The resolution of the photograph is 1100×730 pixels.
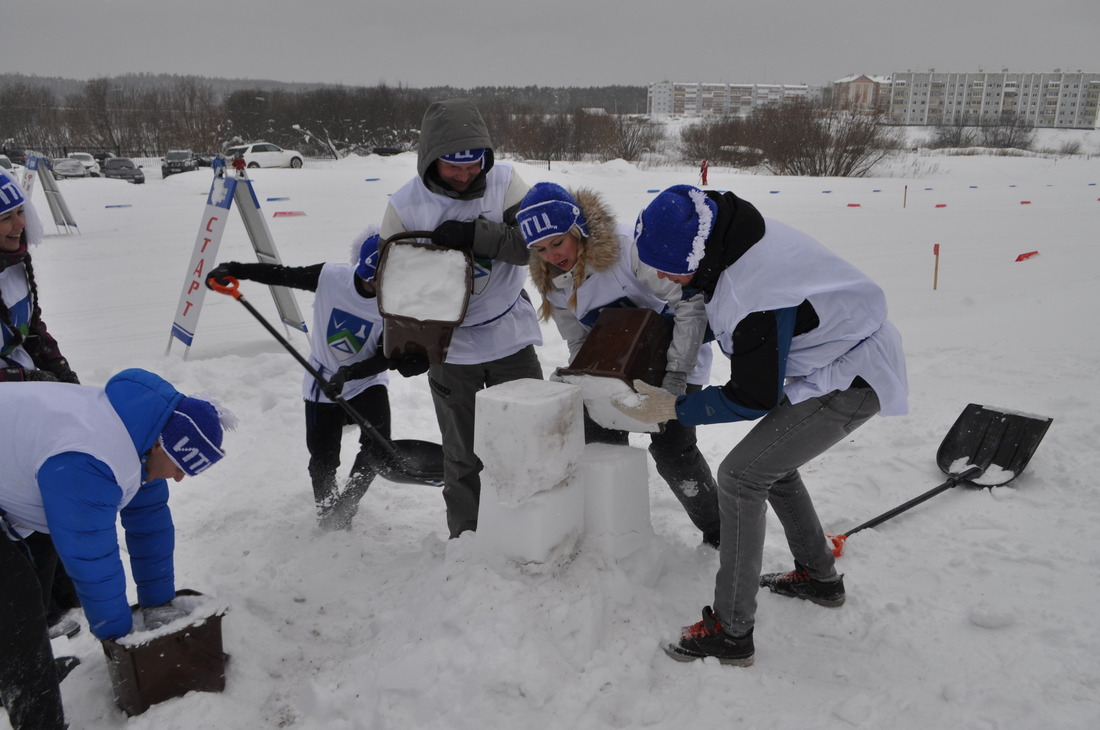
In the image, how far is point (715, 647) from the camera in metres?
2.25

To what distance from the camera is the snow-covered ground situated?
2080 mm

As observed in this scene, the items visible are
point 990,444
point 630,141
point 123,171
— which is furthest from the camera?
point 630,141

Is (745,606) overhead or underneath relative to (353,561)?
overhead

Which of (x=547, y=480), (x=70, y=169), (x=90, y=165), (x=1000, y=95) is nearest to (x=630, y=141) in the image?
(x=90, y=165)

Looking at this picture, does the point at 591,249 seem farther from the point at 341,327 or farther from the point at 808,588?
the point at 808,588

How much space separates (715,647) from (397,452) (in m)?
1.67

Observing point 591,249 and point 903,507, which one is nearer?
point 591,249

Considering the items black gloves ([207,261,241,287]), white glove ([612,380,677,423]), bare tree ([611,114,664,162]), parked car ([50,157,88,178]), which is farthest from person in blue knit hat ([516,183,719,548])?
bare tree ([611,114,664,162])

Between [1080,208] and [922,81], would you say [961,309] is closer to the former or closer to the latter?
[1080,208]

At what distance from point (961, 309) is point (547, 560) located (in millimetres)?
5666

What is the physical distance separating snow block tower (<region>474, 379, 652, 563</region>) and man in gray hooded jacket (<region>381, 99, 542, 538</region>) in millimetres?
380

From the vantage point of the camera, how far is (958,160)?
28328mm

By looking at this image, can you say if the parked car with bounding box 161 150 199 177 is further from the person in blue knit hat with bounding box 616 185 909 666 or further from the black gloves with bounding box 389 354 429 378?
the person in blue knit hat with bounding box 616 185 909 666

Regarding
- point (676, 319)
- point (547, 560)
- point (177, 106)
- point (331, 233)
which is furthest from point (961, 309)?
point (177, 106)
